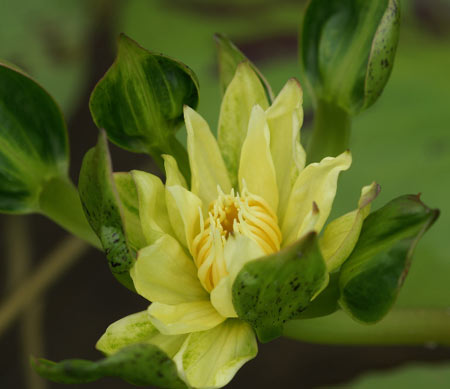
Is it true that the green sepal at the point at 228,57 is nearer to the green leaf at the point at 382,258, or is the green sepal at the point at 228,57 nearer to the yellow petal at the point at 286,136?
the yellow petal at the point at 286,136

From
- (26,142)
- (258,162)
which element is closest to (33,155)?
(26,142)

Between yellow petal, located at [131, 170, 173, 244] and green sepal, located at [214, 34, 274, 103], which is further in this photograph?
green sepal, located at [214, 34, 274, 103]

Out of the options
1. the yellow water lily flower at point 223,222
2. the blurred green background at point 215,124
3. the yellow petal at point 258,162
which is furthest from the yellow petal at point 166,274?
the blurred green background at point 215,124

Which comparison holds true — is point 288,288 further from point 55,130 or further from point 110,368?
point 55,130

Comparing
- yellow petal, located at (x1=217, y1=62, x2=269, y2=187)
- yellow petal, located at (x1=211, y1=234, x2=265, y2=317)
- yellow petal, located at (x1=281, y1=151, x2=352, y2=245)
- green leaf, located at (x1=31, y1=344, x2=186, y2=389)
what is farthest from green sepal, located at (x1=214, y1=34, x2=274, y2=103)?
green leaf, located at (x1=31, y1=344, x2=186, y2=389)

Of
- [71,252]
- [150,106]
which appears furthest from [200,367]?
[71,252]

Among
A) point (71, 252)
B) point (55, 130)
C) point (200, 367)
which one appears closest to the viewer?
point (200, 367)

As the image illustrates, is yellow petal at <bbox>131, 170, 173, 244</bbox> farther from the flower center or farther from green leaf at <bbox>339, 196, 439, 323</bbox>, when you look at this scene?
green leaf at <bbox>339, 196, 439, 323</bbox>
